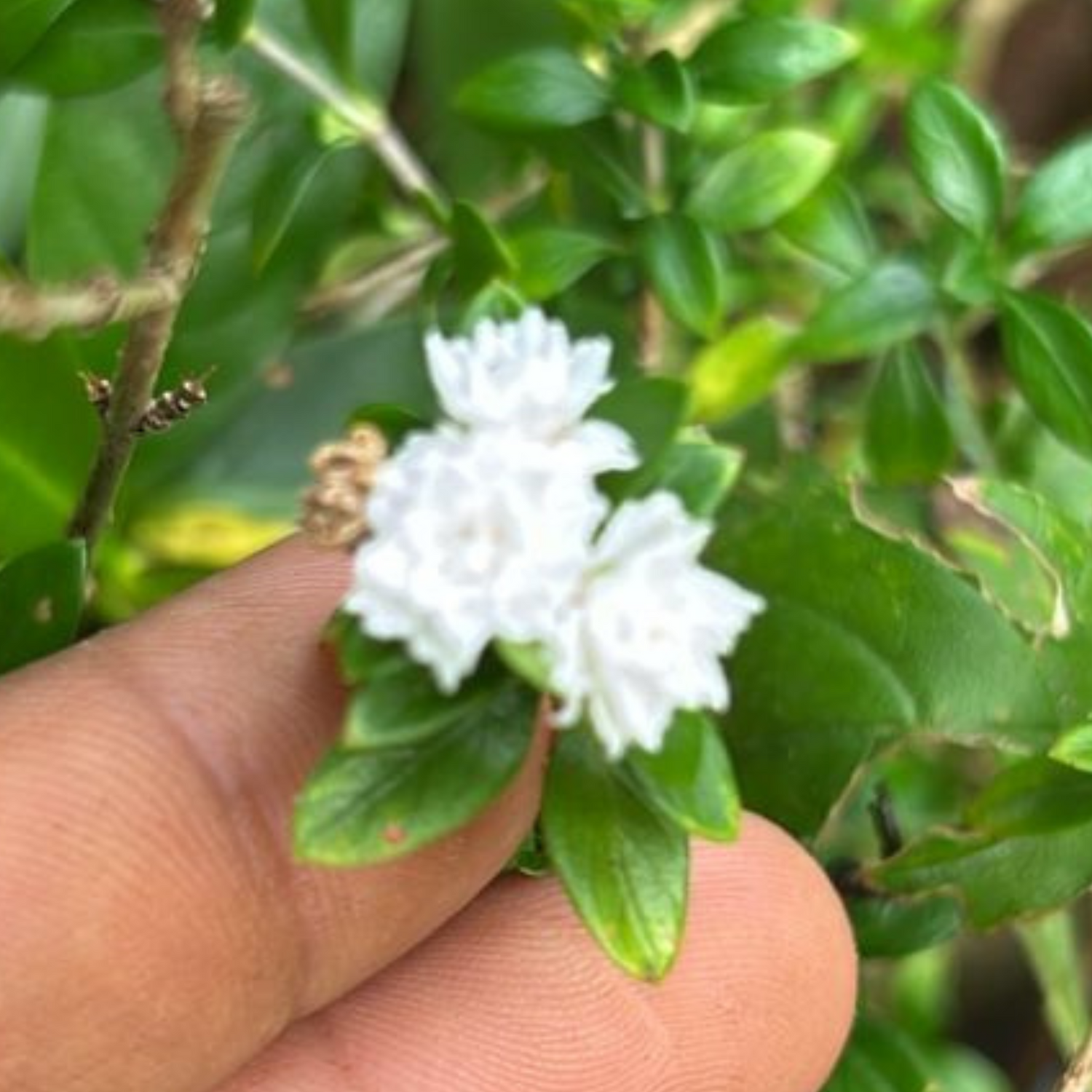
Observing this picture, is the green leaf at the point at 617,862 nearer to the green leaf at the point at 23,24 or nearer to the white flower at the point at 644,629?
the white flower at the point at 644,629

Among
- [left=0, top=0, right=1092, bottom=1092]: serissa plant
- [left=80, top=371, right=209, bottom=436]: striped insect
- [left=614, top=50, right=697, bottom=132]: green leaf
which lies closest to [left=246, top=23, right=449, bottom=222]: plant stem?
[left=0, top=0, right=1092, bottom=1092]: serissa plant

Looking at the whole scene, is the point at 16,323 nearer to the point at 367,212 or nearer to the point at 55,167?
the point at 55,167

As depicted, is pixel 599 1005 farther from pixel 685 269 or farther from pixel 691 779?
pixel 685 269

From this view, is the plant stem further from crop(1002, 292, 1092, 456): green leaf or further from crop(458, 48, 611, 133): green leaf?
crop(1002, 292, 1092, 456): green leaf

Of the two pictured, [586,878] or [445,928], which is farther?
[445,928]

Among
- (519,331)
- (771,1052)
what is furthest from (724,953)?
(519,331)

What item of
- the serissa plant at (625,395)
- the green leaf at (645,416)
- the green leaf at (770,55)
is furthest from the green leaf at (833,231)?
the green leaf at (645,416)
